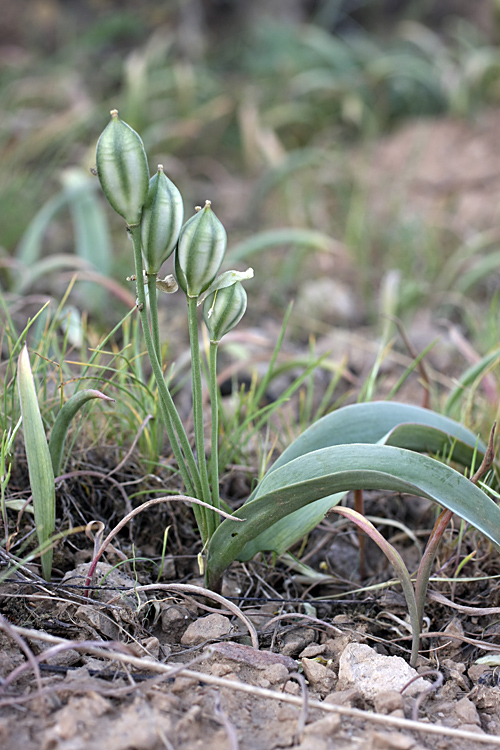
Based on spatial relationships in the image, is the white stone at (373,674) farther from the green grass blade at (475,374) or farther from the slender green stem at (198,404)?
the green grass blade at (475,374)

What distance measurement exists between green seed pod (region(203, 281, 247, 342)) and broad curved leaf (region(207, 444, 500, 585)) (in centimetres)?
19

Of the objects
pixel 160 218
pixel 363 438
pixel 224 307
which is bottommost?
pixel 363 438

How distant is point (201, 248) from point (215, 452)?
270 mm

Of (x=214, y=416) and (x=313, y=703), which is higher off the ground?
(x=214, y=416)

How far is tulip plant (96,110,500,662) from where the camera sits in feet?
2.33

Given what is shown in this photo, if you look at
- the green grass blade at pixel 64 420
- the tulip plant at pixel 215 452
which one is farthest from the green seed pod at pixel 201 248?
the green grass blade at pixel 64 420

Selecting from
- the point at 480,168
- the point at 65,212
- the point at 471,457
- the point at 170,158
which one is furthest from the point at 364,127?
the point at 471,457

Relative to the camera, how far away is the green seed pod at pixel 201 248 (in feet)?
2.39

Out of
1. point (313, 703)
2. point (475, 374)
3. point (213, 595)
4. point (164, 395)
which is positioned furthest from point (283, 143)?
point (313, 703)

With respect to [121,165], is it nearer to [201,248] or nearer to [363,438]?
[201,248]

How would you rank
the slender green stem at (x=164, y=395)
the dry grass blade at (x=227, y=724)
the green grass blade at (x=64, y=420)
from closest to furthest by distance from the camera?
the dry grass blade at (x=227, y=724) → the slender green stem at (x=164, y=395) → the green grass blade at (x=64, y=420)

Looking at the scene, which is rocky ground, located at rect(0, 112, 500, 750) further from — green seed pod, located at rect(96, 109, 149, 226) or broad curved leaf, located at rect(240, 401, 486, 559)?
green seed pod, located at rect(96, 109, 149, 226)

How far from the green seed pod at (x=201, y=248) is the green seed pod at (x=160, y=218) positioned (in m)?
0.02

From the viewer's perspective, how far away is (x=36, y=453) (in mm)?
824
